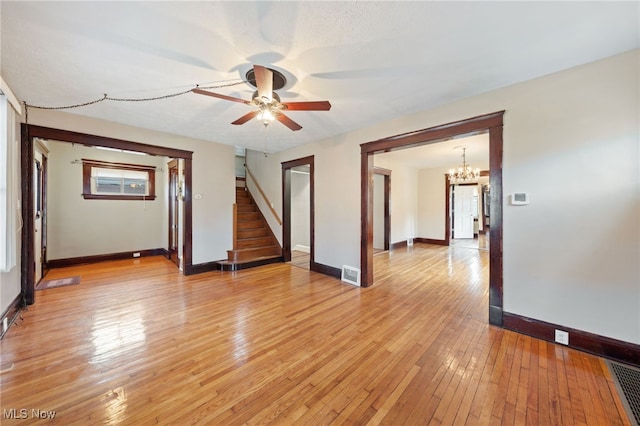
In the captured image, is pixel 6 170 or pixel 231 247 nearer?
pixel 6 170

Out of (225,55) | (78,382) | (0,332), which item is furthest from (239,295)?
(225,55)

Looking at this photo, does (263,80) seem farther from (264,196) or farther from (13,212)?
(264,196)

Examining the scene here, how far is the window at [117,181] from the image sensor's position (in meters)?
5.37

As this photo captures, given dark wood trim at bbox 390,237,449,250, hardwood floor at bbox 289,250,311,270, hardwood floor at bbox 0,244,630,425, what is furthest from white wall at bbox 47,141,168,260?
dark wood trim at bbox 390,237,449,250

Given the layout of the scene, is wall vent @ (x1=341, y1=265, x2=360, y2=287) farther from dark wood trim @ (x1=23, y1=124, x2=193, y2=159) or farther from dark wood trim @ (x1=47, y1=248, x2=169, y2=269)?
dark wood trim @ (x1=47, y1=248, x2=169, y2=269)

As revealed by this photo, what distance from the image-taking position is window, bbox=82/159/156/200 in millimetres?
5370

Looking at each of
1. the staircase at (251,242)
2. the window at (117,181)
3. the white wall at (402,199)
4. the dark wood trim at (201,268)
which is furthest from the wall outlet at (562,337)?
the window at (117,181)

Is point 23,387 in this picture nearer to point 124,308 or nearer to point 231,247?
point 124,308

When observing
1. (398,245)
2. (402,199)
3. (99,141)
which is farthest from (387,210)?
(99,141)

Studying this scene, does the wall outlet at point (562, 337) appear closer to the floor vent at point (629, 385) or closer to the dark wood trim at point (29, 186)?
the floor vent at point (629, 385)

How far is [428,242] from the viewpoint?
8180mm

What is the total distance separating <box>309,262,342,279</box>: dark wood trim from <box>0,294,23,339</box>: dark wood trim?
3928mm

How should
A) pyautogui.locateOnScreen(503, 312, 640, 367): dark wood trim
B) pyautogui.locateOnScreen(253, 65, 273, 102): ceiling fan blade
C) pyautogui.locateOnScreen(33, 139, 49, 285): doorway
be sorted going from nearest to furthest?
pyautogui.locateOnScreen(253, 65, 273, 102): ceiling fan blade
pyautogui.locateOnScreen(503, 312, 640, 367): dark wood trim
pyautogui.locateOnScreen(33, 139, 49, 285): doorway

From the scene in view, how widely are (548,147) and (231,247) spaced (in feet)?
17.3
